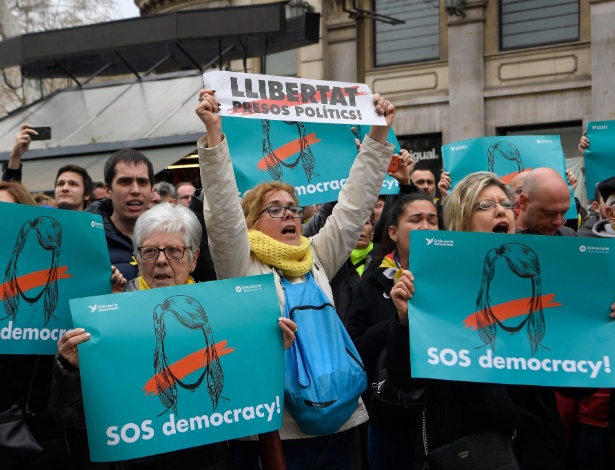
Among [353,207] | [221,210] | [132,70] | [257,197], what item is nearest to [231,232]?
[221,210]

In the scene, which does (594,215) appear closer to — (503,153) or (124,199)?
(503,153)

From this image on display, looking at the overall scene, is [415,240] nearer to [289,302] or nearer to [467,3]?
[289,302]

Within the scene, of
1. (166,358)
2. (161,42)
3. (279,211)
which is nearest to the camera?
(166,358)

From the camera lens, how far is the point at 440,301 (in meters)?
3.46

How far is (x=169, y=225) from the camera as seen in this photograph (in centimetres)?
366

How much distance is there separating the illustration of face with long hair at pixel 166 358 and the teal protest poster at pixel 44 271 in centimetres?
45

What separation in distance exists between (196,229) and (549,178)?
1713 mm

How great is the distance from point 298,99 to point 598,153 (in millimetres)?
2656

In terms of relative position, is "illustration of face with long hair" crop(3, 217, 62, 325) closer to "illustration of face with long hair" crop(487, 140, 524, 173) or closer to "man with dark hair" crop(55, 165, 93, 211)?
"man with dark hair" crop(55, 165, 93, 211)

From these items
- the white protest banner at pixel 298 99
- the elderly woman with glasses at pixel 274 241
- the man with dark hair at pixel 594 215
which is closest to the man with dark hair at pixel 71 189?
the white protest banner at pixel 298 99

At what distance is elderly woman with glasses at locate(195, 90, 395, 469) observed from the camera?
146 inches

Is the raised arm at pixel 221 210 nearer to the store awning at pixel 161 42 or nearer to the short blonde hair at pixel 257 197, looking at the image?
the short blonde hair at pixel 257 197

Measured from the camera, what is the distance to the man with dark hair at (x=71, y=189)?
5.96 m

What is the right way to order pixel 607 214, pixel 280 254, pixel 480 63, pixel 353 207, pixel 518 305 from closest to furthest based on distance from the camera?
pixel 518 305, pixel 280 254, pixel 353 207, pixel 607 214, pixel 480 63
